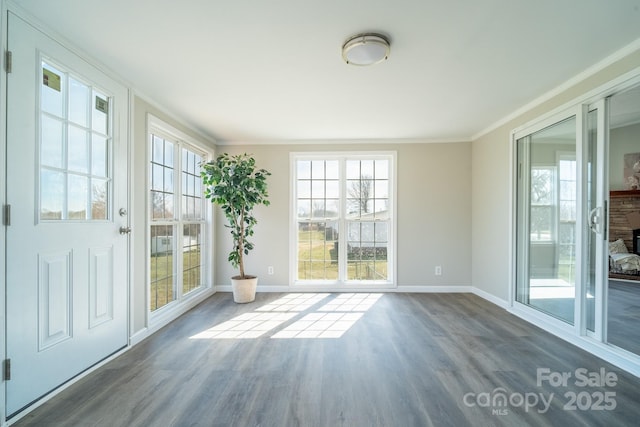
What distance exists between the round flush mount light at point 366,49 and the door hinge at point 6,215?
7.54ft

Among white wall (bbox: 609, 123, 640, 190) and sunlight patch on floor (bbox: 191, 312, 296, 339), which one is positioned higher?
white wall (bbox: 609, 123, 640, 190)

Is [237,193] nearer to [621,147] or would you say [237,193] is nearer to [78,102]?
[78,102]

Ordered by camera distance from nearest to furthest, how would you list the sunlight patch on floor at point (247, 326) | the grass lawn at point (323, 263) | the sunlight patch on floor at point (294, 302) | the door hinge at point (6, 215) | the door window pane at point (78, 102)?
the door hinge at point (6, 215) → the door window pane at point (78, 102) → the sunlight patch on floor at point (247, 326) → the sunlight patch on floor at point (294, 302) → the grass lawn at point (323, 263)

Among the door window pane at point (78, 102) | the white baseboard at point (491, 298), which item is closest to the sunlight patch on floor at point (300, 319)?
the white baseboard at point (491, 298)

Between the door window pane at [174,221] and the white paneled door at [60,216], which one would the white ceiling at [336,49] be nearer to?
the white paneled door at [60,216]

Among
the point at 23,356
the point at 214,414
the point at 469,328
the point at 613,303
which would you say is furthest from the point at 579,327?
the point at 23,356

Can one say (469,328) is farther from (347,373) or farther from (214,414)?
(214,414)

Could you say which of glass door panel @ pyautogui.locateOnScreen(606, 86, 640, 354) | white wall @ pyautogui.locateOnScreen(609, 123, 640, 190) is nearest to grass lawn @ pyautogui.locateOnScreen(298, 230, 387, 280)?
glass door panel @ pyautogui.locateOnScreen(606, 86, 640, 354)

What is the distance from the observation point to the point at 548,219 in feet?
9.59

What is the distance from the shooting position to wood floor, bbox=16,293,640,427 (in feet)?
5.34

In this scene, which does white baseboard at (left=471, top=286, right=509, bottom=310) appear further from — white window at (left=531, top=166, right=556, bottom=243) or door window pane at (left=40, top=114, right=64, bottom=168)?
door window pane at (left=40, top=114, right=64, bottom=168)

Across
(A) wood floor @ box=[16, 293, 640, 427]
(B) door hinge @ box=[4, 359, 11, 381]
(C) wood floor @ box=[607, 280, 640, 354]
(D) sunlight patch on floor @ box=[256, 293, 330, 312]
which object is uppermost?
(B) door hinge @ box=[4, 359, 11, 381]

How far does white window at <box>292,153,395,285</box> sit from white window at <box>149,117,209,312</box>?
4.76 feet

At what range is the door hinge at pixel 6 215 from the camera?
1.55 metres
